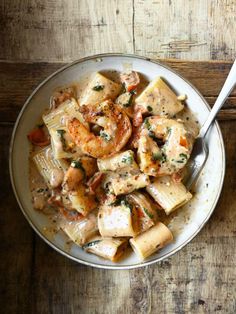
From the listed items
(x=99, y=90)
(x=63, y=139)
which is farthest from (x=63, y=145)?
(x=99, y=90)

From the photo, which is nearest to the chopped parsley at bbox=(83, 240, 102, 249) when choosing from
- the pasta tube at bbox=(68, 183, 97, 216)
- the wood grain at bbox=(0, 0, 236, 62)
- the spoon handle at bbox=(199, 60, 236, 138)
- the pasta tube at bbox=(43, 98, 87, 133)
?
the pasta tube at bbox=(68, 183, 97, 216)

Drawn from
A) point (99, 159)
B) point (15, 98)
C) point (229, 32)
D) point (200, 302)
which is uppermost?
point (229, 32)

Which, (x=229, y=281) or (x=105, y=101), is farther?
(x=229, y=281)

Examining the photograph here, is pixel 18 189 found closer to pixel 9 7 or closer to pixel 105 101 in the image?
pixel 105 101

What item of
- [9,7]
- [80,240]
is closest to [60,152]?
[80,240]

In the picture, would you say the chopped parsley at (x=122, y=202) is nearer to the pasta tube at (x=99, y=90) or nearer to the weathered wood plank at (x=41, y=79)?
the pasta tube at (x=99, y=90)
